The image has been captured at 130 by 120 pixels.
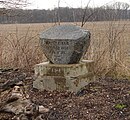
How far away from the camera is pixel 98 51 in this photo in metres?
8.20

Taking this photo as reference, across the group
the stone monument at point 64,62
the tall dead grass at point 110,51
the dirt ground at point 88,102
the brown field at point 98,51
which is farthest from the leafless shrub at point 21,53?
the stone monument at point 64,62

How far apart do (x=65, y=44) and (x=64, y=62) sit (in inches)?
14.1

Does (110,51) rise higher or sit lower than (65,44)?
lower

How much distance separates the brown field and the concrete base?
6.60 feet

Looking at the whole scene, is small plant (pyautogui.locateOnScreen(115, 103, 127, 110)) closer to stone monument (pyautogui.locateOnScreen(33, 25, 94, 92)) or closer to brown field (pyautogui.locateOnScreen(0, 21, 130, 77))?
stone monument (pyautogui.locateOnScreen(33, 25, 94, 92))

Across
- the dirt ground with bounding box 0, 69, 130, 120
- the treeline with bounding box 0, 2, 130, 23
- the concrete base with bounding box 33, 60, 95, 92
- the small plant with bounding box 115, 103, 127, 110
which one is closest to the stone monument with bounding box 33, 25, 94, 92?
the concrete base with bounding box 33, 60, 95, 92

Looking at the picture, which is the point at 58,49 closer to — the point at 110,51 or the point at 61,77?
the point at 61,77

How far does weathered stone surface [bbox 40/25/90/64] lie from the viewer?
597 centimetres

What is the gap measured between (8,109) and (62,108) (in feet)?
2.70

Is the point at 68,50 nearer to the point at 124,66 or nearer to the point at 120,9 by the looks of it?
the point at 124,66

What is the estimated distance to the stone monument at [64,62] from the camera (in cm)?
584

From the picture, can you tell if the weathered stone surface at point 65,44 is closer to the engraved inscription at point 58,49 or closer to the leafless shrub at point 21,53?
the engraved inscription at point 58,49

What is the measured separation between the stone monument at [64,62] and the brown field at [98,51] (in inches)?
76.4

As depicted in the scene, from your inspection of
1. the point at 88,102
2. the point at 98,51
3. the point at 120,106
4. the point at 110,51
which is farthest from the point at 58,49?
the point at 110,51
